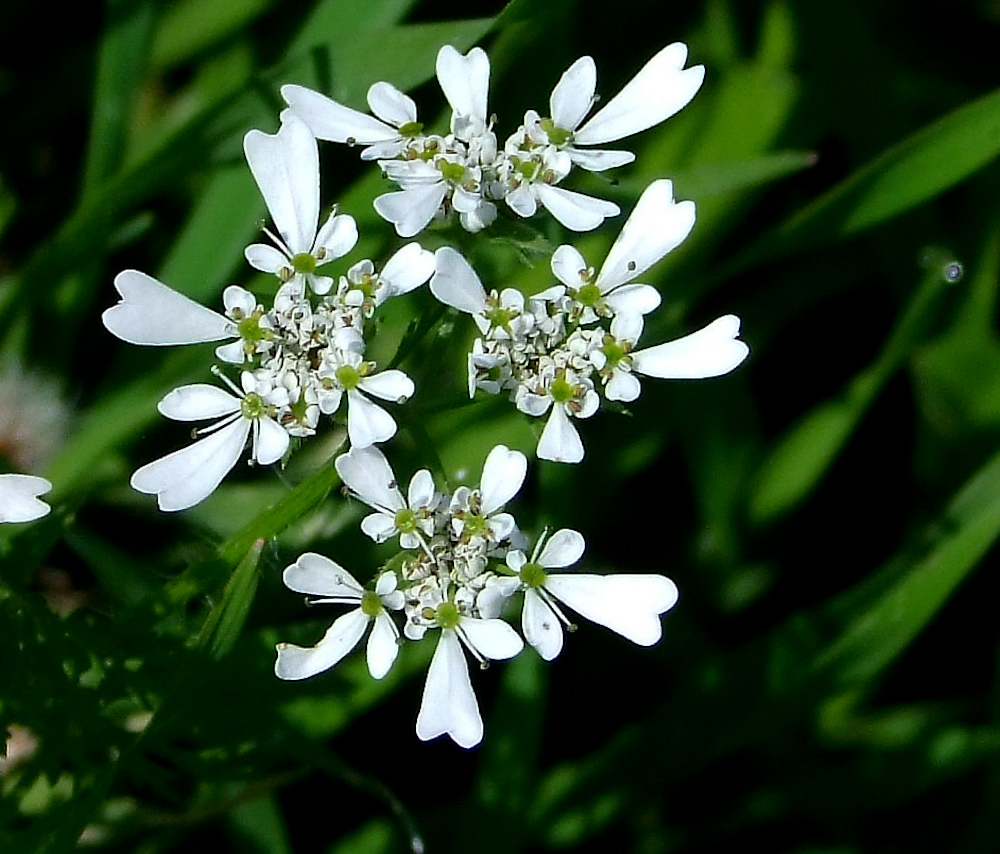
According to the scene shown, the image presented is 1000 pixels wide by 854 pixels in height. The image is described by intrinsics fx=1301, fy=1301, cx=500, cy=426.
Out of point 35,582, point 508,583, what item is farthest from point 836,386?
point 35,582

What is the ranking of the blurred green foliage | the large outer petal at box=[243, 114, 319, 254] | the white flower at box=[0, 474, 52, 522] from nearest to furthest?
1. the white flower at box=[0, 474, 52, 522]
2. the large outer petal at box=[243, 114, 319, 254]
3. the blurred green foliage

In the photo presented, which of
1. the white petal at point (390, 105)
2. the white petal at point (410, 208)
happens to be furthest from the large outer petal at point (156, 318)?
the white petal at point (390, 105)

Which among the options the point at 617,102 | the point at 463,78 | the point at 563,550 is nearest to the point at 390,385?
the point at 563,550

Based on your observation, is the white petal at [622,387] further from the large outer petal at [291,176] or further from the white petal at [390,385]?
the large outer petal at [291,176]

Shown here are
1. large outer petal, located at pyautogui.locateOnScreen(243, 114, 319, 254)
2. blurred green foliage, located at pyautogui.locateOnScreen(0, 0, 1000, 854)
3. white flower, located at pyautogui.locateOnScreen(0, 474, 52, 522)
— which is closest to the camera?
white flower, located at pyautogui.locateOnScreen(0, 474, 52, 522)

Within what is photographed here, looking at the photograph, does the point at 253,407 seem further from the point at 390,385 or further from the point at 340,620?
the point at 340,620

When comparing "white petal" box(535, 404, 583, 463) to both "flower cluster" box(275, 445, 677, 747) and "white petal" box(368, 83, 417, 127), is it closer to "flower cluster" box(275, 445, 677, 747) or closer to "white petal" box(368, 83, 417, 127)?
"flower cluster" box(275, 445, 677, 747)

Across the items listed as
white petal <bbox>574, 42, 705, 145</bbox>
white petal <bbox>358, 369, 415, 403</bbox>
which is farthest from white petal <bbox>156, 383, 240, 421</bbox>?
white petal <bbox>574, 42, 705, 145</bbox>
